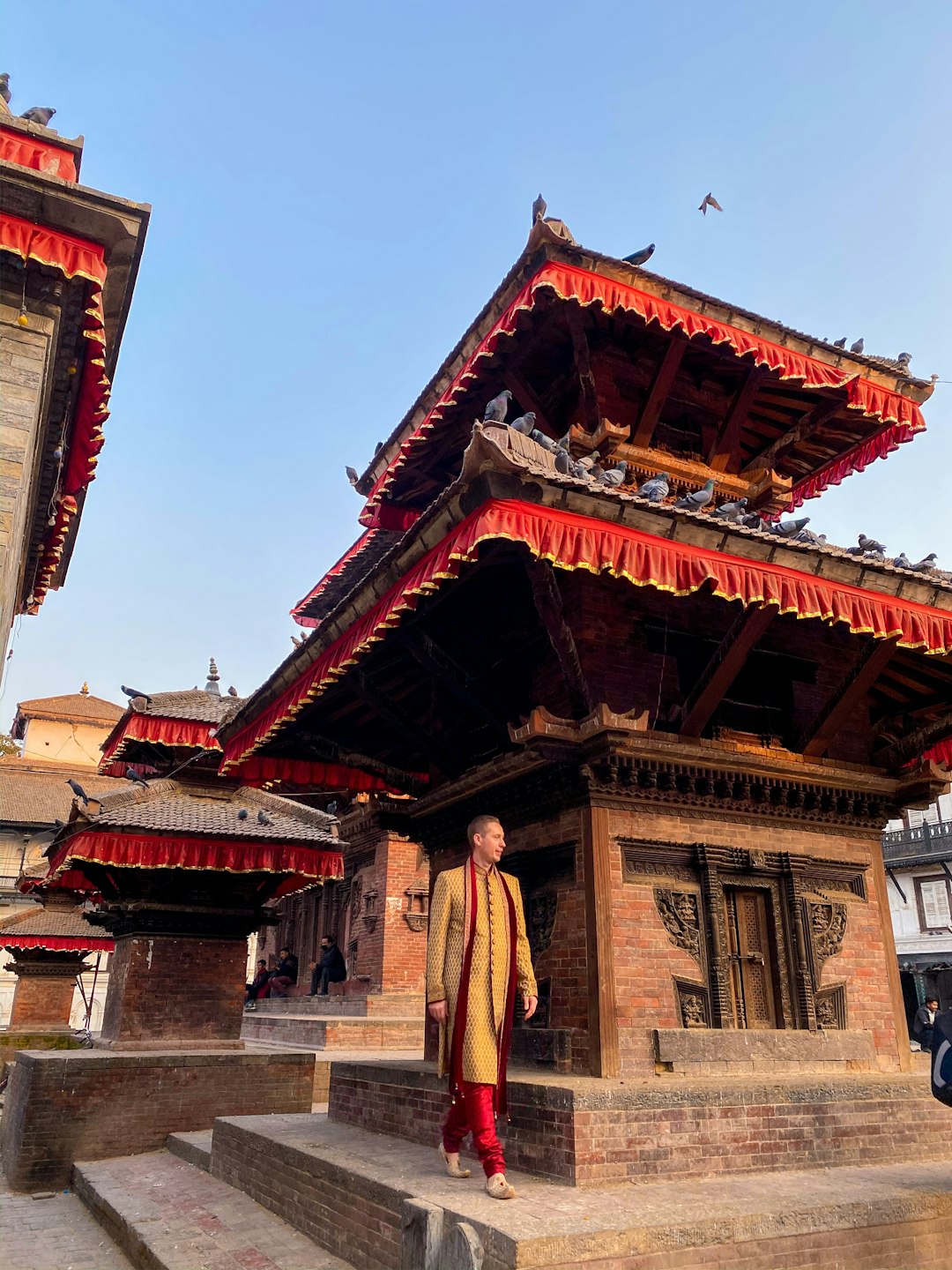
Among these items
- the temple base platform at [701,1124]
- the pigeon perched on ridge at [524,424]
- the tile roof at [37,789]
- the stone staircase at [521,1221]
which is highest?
the tile roof at [37,789]

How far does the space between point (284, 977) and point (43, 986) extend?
5729mm

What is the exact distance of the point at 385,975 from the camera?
1814cm

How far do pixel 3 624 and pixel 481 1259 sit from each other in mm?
5707

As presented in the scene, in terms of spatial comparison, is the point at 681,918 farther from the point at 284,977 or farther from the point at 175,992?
the point at 284,977

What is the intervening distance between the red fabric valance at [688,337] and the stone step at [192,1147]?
24.6ft

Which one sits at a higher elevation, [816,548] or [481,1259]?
[816,548]

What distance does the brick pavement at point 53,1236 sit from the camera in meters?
7.57

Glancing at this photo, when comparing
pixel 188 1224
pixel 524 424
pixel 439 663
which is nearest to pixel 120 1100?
pixel 188 1224

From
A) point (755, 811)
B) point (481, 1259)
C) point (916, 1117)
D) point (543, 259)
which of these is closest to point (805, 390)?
point (543, 259)

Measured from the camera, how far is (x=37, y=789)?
4816 centimetres

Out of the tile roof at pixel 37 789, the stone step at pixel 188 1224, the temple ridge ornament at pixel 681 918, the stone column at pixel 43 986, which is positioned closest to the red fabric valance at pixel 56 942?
the stone column at pixel 43 986

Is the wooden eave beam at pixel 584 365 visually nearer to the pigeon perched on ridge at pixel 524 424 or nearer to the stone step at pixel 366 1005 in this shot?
the pigeon perched on ridge at pixel 524 424

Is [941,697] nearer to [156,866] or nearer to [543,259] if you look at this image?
[543,259]

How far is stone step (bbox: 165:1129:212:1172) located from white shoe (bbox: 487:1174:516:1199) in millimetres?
5831
